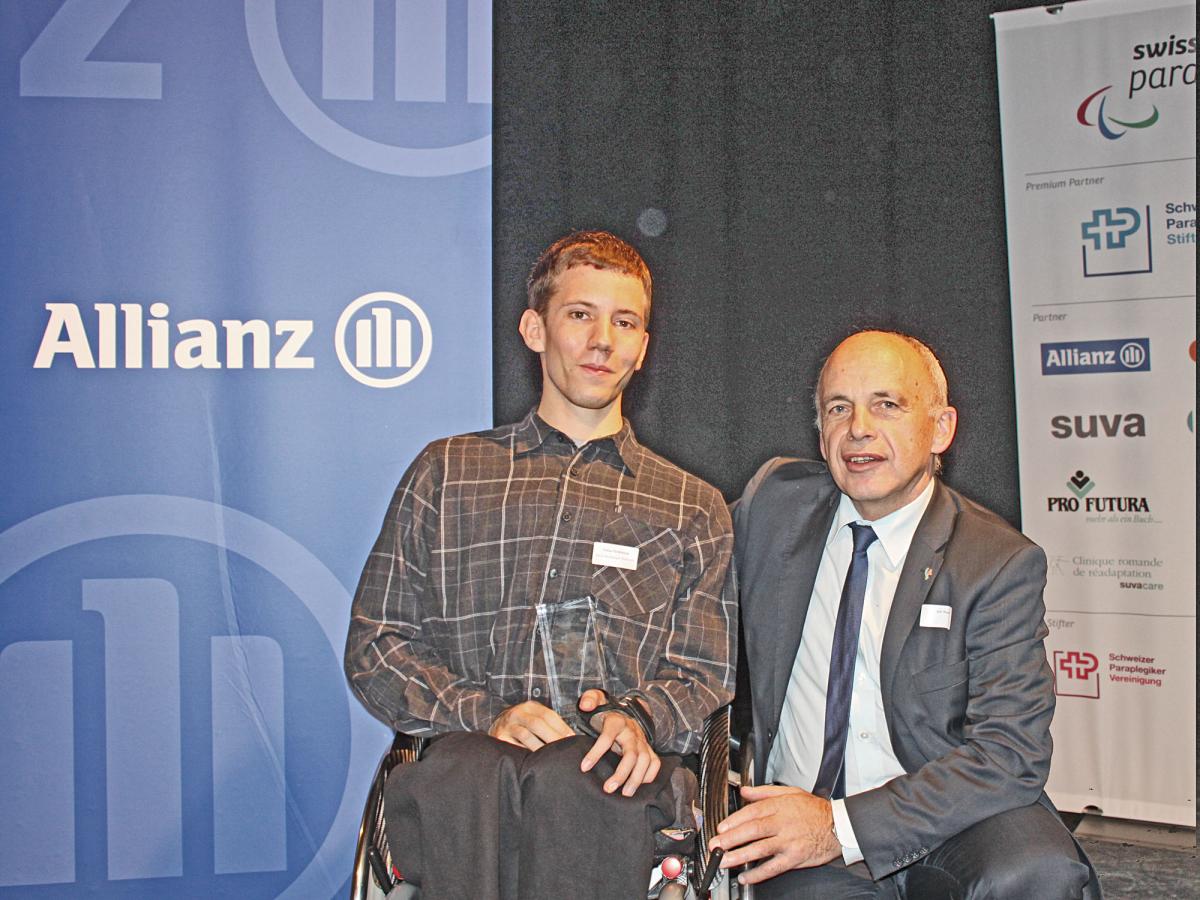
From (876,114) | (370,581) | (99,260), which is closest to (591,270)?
(370,581)

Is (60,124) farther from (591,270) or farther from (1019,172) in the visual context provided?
(1019,172)

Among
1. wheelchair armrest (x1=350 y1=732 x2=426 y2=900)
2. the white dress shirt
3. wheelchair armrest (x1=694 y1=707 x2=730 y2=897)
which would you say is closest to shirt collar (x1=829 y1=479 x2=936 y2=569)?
the white dress shirt

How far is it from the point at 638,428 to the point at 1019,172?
162 cm

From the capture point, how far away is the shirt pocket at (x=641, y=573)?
2.25 m

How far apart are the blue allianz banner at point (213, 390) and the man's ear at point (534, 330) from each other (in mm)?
677

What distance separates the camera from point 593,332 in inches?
92.7

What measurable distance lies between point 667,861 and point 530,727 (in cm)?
34

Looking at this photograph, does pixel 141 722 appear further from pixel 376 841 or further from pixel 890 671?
pixel 890 671

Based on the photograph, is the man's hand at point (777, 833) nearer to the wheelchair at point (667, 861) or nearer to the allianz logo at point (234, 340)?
the wheelchair at point (667, 861)

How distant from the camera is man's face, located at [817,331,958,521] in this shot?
90.7 inches

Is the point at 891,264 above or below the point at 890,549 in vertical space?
above

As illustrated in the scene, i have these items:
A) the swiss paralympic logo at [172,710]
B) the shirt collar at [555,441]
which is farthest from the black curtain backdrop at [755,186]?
the shirt collar at [555,441]

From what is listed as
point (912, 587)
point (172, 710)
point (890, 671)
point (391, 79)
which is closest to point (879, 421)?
point (912, 587)

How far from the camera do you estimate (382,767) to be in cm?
203
